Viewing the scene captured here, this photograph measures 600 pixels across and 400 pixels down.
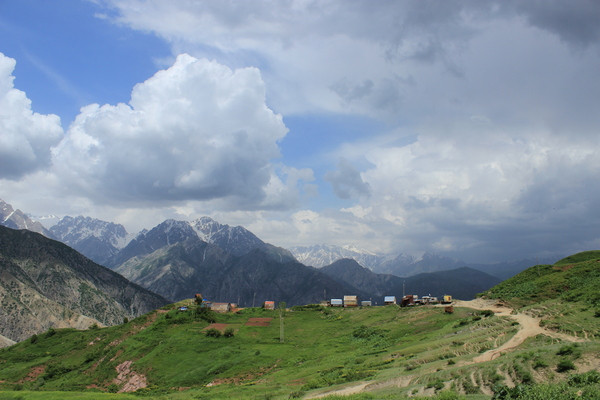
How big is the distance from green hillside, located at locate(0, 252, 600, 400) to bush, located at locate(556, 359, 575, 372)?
72mm

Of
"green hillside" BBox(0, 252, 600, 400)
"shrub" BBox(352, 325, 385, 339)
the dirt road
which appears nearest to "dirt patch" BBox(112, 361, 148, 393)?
"green hillside" BBox(0, 252, 600, 400)

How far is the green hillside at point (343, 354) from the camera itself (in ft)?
99.2

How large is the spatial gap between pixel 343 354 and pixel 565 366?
47.1 meters

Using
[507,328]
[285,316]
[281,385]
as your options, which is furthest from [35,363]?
[507,328]

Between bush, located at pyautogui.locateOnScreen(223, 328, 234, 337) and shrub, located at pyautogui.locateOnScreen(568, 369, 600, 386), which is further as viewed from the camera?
bush, located at pyautogui.locateOnScreen(223, 328, 234, 337)

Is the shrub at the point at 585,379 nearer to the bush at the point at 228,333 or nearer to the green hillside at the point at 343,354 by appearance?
the green hillside at the point at 343,354

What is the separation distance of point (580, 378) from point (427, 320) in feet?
221

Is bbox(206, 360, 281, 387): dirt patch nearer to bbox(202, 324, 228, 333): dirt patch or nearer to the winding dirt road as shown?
the winding dirt road

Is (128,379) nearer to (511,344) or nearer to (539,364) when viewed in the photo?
(511,344)

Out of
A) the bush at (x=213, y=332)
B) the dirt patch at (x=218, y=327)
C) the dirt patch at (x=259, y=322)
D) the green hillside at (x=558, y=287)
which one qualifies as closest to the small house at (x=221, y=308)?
the dirt patch at (x=259, y=322)

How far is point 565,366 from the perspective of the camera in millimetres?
27875

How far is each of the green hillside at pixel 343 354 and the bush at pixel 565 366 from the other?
0.24 feet

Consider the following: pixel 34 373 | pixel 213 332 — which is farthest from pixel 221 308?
pixel 34 373

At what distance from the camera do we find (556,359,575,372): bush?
2775 cm
